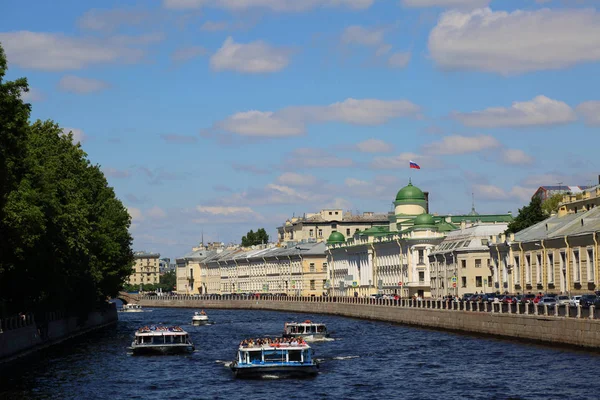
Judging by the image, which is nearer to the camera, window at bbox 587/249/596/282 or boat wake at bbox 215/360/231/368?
boat wake at bbox 215/360/231/368

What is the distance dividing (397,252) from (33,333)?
96277 millimetres

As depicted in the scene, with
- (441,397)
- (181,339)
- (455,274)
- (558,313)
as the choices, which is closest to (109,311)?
(455,274)

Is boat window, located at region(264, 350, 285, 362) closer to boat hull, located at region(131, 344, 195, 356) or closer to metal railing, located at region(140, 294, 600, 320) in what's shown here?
metal railing, located at region(140, 294, 600, 320)

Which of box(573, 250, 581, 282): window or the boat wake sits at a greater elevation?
box(573, 250, 581, 282): window

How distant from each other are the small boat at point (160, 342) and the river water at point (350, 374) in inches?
43.6

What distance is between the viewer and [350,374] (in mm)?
59875

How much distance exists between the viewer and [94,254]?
95500mm

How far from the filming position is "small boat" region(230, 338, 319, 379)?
5709cm

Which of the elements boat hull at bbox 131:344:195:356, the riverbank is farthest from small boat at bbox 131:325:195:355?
the riverbank

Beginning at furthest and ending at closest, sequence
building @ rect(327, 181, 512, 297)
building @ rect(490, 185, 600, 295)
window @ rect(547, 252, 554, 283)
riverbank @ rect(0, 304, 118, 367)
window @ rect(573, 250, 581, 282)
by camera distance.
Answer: building @ rect(327, 181, 512, 297)
window @ rect(547, 252, 554, 283)
window @ rect(573, 250, 581, 282)
building @ rect(490, 185, 600, 295)
riverbank @ rect(0, 304, 118, 367)

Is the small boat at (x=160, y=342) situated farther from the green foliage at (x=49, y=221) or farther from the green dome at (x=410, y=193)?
the green dome at (x=410, y=193)

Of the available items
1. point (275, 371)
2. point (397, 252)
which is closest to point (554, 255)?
point (275, 371)

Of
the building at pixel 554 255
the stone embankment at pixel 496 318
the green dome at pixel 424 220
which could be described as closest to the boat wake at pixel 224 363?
the stone embankment at pixel 496 318

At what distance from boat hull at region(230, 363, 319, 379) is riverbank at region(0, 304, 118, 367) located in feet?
41.5
